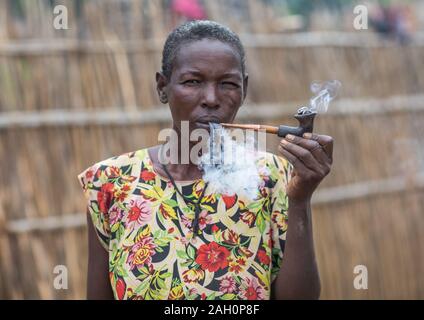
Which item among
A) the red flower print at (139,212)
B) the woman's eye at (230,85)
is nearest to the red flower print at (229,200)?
the red flower print at (139,212)

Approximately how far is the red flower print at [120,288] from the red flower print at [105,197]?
241mm

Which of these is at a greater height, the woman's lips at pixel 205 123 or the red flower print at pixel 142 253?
the woman's lips at pixel 205 123

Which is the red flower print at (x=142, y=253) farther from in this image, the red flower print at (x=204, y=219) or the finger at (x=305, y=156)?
the finger at (x=305, y=156)

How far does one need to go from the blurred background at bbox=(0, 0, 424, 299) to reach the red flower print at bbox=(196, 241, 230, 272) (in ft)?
7.55

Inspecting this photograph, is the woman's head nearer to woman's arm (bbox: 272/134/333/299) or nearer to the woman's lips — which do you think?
the woman's lips

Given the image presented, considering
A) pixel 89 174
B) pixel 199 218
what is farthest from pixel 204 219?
pixel 89 174

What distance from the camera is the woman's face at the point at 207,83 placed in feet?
7.45

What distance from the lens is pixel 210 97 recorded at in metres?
2.25

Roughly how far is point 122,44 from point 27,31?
579 mm

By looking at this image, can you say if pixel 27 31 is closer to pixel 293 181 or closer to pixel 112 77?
pixel 112 77

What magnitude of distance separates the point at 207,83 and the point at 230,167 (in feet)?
1.00

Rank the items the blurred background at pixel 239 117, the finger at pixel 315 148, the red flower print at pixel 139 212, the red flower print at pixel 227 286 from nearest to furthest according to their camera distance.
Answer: the finger at pixel 315 148 < the red flower print at pixel 227 286 < the red flower print at pixel 139 212 < the blurred background at pixel 239 117

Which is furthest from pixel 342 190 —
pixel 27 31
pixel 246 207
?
pixel 246 207

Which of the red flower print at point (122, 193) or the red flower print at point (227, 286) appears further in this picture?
the red flower print at point (122, 193)
